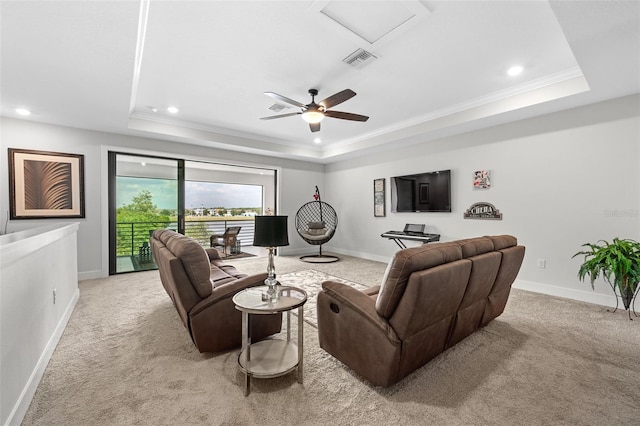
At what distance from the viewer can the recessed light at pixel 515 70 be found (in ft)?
9.93

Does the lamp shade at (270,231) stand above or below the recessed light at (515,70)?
below

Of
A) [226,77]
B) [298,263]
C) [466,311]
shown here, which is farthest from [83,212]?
[466,311]

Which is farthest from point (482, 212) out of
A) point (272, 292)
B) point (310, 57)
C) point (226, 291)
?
point (226, 291)

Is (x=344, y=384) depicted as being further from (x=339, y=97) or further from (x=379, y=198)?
(x=379, y=198)

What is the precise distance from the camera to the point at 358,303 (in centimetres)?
181

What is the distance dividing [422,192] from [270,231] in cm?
400

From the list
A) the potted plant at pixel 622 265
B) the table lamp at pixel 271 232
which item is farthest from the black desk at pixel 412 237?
the table lamp at pixel 271 232

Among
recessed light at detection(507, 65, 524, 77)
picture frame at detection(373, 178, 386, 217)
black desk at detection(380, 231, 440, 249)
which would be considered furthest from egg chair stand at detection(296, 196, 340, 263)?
recessed light at detection(507, 65, 524, 77)

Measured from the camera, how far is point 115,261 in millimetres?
4680

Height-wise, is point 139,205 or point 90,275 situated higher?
point 139,205

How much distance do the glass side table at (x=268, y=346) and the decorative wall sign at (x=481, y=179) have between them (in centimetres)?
372

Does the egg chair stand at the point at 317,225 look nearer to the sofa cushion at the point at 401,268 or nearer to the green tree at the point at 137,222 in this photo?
the green tree at the point at 137,222

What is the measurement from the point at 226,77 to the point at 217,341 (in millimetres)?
2806

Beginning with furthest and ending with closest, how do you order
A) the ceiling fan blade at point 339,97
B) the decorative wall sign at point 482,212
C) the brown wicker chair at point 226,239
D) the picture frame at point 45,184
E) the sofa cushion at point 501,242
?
1. the brown wicker chair at point 226,239
2. the decorative wall sign at point 482,212
3. the picture frame at point 45,184
4. the ceiling fan blade at point 339,97
5. the sofa cushion at point 501,242
